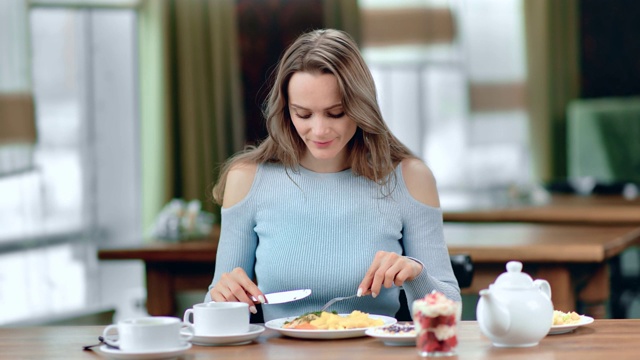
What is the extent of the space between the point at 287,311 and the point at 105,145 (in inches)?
122

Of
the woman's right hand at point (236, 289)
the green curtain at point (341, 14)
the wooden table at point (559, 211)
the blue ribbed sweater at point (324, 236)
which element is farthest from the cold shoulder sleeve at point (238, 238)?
the green curtain at point (341, 14)

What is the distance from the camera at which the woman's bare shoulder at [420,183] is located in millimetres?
2182

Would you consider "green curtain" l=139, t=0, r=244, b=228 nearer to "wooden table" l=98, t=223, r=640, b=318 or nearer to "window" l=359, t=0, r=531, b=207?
"window" l=359, t=0, r=531, b=207

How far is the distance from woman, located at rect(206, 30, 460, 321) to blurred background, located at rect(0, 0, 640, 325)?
1314 millimetres

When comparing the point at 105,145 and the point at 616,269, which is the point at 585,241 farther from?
the point at 105,145

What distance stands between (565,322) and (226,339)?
594 mm

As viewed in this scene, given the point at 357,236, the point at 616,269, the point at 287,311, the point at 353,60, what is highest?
the point at 353,60

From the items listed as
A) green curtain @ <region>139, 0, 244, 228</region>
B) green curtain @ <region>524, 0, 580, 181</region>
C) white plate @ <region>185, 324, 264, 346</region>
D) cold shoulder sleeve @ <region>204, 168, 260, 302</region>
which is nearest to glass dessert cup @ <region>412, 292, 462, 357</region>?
white plate @ <region>185, 324, 264, 346</region>

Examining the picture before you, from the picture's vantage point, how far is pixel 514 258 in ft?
10.2

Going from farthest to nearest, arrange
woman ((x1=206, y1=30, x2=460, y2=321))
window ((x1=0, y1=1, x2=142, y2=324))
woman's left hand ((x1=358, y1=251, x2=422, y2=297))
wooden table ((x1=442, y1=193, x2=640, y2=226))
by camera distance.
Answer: window ((x1=0, y1=1, x2=142, y2=324))
wooden table ((x1=442, y1=193, x2=640, y2=226))
woman ((x1=206, y1=30, x2=460, y2=321))
woman's left hand ((x1=358, y1=251, x2=422, y2=297))

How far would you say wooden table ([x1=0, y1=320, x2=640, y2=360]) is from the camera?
1.53 m

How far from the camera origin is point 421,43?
622cm

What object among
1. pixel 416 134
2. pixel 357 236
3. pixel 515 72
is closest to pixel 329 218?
pixel 357 236

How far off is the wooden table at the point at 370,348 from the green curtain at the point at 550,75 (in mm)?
4832
